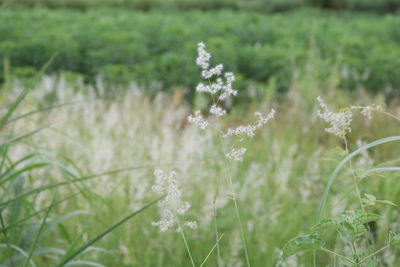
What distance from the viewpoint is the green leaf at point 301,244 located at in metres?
1.17

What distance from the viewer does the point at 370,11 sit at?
Answer: 1859cm

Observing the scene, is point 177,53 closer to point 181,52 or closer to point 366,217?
point 181,52

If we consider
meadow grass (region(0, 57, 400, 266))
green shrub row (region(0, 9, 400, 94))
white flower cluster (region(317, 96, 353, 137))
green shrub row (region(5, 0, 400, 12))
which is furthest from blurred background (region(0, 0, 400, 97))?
green shrub row (region(5, 0, 400, 12))

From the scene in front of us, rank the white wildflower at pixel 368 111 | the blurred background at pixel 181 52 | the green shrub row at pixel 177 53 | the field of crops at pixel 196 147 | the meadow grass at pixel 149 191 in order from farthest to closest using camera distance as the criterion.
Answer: the green shrub row at pixel 177 53 → the blurred background at pixel 181 52 → the meadow grass at pixel 149 191 → the field of crops at pixel 196 147 → the white wildflower at pixel 368 111

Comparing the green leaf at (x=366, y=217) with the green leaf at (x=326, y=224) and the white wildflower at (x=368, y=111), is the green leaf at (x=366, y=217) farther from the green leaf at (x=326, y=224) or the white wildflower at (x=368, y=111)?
the white wildflower at (x=368, y=111)

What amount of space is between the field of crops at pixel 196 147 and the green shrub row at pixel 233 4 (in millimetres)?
7455

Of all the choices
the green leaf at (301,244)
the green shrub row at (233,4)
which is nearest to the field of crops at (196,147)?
the green leaf at (301,244)

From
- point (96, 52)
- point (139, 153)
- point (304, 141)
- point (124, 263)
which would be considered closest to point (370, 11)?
point (96, 52)

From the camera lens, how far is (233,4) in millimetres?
18578

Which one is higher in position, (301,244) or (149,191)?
(301,244)

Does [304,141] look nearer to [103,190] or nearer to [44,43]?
[103,190]

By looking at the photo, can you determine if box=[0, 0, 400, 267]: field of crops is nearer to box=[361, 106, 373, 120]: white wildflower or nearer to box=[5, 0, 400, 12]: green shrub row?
box=[361, 106, 373, 120]: white wildflower

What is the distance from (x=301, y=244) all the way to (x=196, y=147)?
7.69ft

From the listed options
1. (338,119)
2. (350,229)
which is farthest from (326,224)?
(338,119)
